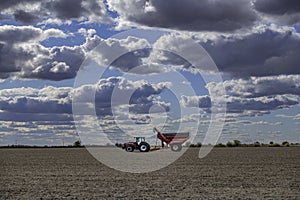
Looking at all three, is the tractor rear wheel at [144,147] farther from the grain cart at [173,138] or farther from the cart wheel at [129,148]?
the grain cart at [173,138]

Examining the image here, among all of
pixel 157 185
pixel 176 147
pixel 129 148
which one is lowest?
pixel 157 185

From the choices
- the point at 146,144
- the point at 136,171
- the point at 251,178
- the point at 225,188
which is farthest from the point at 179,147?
the point at 225,188

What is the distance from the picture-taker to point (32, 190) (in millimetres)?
18094

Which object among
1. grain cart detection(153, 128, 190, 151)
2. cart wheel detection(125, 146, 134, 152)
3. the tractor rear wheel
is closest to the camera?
the tractor rear wheel

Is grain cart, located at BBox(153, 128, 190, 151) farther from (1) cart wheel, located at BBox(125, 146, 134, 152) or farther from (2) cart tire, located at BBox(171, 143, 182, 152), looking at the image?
(1) cart wheel, located at BBox(125, 146, 134, 152)

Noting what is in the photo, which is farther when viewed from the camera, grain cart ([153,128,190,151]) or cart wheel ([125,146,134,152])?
grain cart ([153,128,190,151])

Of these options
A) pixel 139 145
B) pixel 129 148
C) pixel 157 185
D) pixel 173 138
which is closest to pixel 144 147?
pixel 139 145

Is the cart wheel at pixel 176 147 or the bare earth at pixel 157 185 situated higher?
the cart wheel at pixel 176 147

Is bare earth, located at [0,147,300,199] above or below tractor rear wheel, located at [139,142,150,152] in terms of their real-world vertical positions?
below

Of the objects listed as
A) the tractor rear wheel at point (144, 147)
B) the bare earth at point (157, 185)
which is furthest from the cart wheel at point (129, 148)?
the bare earth at point (157, 185)

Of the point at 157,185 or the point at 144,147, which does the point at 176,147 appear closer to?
the point at 144,147

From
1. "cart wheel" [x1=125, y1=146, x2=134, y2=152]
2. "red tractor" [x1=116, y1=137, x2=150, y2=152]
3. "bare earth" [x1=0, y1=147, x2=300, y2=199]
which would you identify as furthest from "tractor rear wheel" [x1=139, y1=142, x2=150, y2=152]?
"bare earth" [x1=0, y1=147, x2=300, y2=199]

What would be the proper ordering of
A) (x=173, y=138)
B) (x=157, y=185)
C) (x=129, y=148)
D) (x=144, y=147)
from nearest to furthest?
(x=157, y=185)
(x=144, y=147)
(x=129, y=148)
(x=173, y=138)

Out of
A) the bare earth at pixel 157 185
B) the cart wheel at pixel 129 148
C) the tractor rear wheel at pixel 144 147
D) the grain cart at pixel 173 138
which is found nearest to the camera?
the bare earth at pixel 157 185
